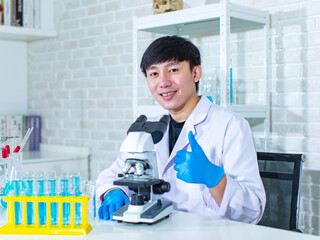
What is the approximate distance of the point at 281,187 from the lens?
174cm

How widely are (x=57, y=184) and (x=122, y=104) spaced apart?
5.74 feet

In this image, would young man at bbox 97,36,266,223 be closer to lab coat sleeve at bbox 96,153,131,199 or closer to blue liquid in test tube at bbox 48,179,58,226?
lab coat sleeve at bbox 96,153,131,199

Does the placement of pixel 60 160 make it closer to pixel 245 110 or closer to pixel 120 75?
pixel 120 75

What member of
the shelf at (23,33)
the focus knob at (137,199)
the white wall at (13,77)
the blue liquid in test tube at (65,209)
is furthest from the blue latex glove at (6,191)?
the white wall at (13,77)

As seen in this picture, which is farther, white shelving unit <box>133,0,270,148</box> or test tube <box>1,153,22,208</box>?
white shelving unit <box>133,0,270,148</box>

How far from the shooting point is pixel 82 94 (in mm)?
3260

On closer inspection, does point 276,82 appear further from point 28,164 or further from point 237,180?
point 28,164

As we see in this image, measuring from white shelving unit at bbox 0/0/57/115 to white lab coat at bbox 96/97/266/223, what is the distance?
1915 mm

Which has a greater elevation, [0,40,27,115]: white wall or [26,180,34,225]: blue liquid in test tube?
[0,40,27,115]: white wall

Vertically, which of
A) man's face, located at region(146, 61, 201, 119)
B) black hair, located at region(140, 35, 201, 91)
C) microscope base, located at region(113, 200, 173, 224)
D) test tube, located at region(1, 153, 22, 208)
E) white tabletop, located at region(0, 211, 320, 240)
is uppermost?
black hair, located at region(140, 35, 201, 91)

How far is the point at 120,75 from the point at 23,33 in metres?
0.84

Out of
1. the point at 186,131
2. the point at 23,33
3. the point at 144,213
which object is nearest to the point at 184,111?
the point at 186,131

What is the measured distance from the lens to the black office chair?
1.70 meters

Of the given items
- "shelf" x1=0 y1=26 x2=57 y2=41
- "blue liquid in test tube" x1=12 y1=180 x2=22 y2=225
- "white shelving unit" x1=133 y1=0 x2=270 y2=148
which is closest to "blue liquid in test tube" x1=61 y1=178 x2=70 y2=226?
"blue liquid in test tube" x1=12 y1=180 x2=22 y2=225
